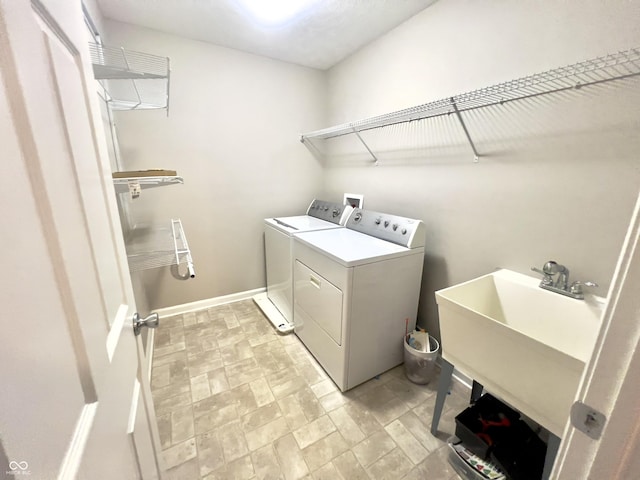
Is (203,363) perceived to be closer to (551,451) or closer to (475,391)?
(475,391)

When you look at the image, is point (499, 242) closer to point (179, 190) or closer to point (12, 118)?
point (12, 118)

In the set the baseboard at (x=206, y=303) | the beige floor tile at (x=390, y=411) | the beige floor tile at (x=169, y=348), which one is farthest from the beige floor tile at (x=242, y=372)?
the baseboard at (x=206, y=303)

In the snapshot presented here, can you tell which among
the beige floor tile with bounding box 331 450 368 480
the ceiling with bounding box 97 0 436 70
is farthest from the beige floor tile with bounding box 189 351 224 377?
the ceiling with bounding box 97 0 436 70

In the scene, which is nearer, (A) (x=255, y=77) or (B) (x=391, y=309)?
(B) (x=391, y=309)

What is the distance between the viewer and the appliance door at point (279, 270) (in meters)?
2.19

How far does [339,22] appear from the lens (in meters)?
1.84

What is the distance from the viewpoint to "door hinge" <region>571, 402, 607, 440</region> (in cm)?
43

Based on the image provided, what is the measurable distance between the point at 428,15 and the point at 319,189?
5.76ft

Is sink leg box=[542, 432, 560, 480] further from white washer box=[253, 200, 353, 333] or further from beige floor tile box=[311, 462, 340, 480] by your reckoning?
white washer box=[253, 200, 353, 333]

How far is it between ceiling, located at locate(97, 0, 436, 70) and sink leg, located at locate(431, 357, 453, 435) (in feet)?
7.20

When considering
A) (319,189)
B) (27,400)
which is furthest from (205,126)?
(27,400)

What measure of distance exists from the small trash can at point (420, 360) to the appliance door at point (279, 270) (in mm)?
1007

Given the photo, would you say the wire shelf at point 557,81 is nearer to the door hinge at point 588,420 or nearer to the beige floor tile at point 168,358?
the door hinge at point 588,420

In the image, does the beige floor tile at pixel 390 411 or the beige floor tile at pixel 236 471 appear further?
the beige floor tile at pixel 390 411
